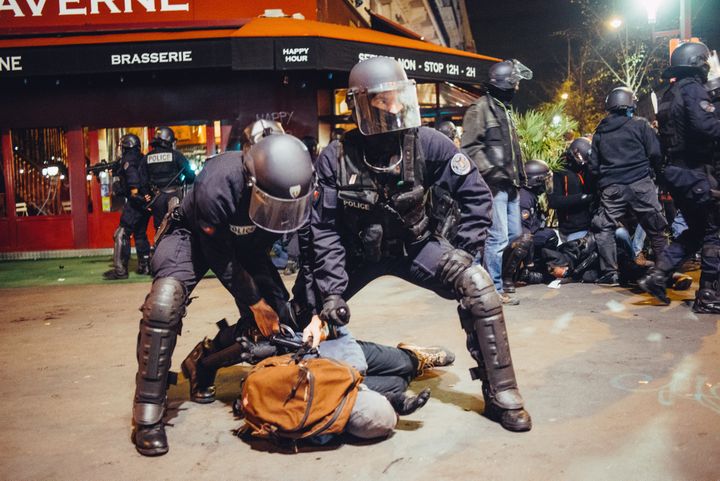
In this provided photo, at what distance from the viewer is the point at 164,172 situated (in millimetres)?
9148

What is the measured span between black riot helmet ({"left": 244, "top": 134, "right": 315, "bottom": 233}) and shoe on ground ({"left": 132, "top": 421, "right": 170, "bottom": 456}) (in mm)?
1145

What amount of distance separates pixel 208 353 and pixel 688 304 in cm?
449

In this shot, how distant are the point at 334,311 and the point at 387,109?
3.57 ft

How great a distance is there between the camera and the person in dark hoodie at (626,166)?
7.16 metres

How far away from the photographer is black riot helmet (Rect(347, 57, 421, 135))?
3625 mm

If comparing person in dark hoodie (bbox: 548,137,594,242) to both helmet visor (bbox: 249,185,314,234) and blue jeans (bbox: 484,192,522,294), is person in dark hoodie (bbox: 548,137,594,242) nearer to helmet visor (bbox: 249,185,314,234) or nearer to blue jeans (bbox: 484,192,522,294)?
blue jeans (bbox: 484,192,522,294)

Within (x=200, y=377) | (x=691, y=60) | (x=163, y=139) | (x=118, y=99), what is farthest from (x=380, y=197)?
(x=118, y=99)

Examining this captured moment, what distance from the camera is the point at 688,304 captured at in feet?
20.8

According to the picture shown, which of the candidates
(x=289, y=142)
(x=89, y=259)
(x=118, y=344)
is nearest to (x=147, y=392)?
(x=289, y=142)

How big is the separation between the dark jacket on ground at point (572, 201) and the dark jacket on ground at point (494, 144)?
1.55 meters

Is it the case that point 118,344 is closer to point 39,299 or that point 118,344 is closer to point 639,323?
point 39,299

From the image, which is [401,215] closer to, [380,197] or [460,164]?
[380,197]

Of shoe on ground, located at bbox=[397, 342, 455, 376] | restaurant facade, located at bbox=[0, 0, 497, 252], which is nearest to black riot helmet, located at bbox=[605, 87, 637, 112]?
shoe on ground, located at bbox=[397, 342, 455, 376]

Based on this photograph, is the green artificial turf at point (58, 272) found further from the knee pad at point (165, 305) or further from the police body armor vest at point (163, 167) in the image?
the knee pad at point (165, 305)
